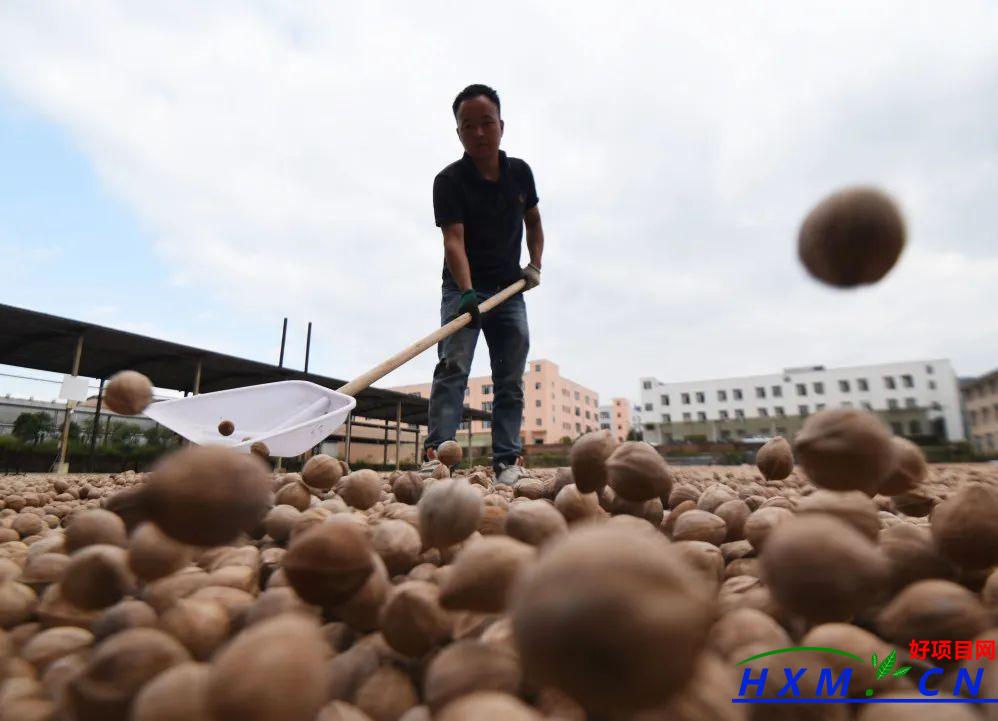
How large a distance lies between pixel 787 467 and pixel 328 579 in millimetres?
1275

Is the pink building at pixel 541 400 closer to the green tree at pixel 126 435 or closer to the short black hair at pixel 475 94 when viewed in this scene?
the green tree at pixel 126 435

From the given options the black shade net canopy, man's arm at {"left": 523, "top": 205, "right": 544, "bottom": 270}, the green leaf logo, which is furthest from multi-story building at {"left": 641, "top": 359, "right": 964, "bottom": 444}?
the green leaf logo

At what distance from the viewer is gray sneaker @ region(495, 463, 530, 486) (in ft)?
8.99

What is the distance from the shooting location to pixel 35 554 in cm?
113

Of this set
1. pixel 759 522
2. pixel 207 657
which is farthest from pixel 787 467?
pixel 207 657

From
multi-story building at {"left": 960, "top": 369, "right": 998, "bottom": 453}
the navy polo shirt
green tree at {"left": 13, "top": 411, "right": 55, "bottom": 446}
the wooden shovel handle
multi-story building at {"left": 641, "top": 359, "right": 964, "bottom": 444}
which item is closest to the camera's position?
the wooden shovel handle

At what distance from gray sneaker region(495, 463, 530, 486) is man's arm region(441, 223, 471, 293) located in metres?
1.08

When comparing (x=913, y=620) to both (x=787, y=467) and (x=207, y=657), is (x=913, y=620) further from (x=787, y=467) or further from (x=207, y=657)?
(x=207, y=657)

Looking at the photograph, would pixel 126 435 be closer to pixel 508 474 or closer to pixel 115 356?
pixel 115 356

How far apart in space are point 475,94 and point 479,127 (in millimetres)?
195

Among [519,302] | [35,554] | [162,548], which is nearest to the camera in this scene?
[162,548]

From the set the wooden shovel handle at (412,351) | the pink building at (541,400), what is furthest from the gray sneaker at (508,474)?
the pink building at (541,400)

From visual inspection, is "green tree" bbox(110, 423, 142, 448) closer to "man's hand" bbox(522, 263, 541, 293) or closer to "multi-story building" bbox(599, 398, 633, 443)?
"man's hand" bbox(522, 263, 541, 293)

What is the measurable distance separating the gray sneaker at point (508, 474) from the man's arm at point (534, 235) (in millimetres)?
1590
